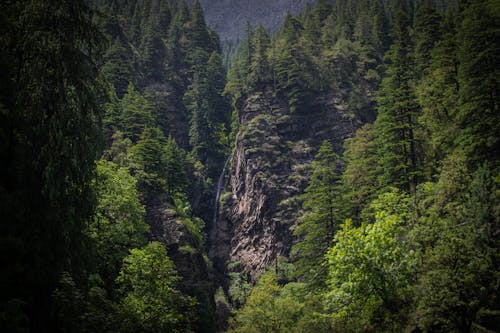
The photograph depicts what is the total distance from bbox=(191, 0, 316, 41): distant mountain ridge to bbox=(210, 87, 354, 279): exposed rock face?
111 metres

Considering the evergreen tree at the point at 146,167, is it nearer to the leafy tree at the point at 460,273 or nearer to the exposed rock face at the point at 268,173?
the exposed rock face at the point at 268,173

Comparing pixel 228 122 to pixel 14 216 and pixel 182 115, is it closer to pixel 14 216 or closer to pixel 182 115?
pixel 182 115

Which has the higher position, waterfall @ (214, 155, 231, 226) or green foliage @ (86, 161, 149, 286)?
waterfall @ (214, 155, 231, 226)

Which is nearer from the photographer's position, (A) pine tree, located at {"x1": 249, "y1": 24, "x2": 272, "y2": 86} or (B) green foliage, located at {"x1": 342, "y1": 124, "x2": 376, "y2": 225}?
(B) green foliage, located at {"x1": 342, "y1": 124, "x2": 376, "y2": 225}

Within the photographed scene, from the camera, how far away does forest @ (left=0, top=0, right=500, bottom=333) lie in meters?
11.1

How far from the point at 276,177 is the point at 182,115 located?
28.3 m

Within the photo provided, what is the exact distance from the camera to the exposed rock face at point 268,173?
5116cm

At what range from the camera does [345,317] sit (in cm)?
2133

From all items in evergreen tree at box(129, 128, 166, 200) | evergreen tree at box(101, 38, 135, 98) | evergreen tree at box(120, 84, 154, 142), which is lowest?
evergreen tree at box(129, 128, 166, 200)

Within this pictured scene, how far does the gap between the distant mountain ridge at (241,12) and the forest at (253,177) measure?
294ft

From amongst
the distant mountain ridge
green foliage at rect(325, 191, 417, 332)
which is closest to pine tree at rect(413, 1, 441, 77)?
green foliage at rect(325, 191, 417, 332)

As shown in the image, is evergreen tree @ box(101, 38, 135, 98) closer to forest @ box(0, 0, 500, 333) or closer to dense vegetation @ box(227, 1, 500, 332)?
forest @ box(0, 0, 500, 333)

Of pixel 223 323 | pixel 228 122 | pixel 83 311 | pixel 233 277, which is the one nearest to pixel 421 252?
pixel 83 311

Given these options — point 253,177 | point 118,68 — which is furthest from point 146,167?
point 118,68
